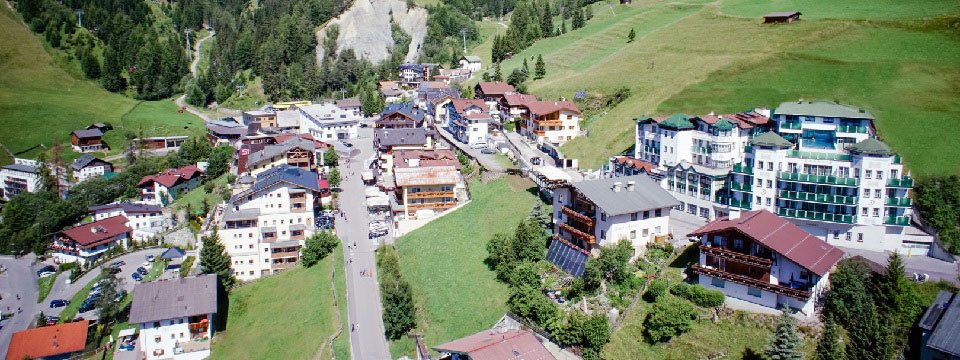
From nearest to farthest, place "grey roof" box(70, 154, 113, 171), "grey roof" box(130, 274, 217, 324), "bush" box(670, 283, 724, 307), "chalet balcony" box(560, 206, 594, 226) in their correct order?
"bush" box(670, 283, 724, 307)
"chalet balcony" box(560, 206, 594, 226)
"grey roof" box(130, 274, 217, 324)
"grey roof" box(70, 154, 113, 171)

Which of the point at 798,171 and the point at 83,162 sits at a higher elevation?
the point at 798,171

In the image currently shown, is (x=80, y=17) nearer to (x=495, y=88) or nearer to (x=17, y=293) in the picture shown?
(x=17, y=293)

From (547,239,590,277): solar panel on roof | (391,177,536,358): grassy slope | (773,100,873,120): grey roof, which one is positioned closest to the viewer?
(547,239,590,277): solar panel on roof

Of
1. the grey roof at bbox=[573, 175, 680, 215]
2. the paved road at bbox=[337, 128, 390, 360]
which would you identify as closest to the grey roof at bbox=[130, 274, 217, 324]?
the paved road at bbox=[337, 128, 390, 360]

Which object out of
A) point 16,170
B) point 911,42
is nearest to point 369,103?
point 16,170

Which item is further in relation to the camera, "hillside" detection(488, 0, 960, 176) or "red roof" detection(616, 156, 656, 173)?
"red roof" detection(616, 156, 656, 173)

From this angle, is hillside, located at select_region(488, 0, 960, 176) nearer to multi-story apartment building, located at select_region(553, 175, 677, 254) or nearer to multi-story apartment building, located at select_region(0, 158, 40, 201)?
multi-story apartment building, located at select_region(553, 175, 677, 254)

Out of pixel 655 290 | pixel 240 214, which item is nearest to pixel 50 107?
pixel 240 214
